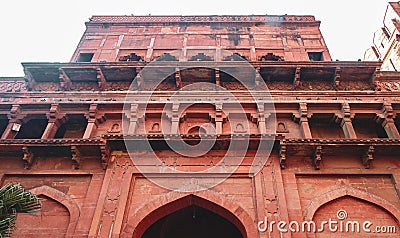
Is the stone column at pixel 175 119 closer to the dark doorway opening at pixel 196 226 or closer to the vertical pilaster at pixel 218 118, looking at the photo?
the vertical pilaster at pixel 218 118

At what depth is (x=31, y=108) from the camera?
39.5 ft

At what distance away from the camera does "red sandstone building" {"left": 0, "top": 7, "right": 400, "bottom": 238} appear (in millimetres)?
9328

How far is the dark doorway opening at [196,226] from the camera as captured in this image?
1148 cm

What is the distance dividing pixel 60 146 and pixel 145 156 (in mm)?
2327

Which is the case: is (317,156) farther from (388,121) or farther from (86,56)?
(86,56)

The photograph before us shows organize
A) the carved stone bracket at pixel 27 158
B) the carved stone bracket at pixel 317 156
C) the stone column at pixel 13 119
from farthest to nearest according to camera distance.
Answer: the stone column at pixel 13 119 → the carved stone bracket at pixel 27 158 → the carved stone bracket at pixel 317 156

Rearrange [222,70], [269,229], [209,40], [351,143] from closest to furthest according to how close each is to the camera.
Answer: [269,229] < [351,143] < [222,70] < [209,40]

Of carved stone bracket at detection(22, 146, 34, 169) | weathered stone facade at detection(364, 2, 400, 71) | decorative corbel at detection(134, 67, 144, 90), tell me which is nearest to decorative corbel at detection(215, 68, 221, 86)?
decorative corbel at detection(134, 67, 144, 90)

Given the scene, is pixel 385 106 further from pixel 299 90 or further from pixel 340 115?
pixel 299 90

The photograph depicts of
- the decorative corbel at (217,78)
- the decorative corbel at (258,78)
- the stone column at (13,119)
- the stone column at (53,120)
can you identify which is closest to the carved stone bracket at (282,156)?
the decorative corbel at (258,78)

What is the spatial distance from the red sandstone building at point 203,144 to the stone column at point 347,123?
0.04m

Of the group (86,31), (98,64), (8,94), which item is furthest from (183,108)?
(86,31)

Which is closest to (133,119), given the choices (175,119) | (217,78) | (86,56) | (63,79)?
(175,119)

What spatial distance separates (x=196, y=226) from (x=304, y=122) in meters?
4.66
